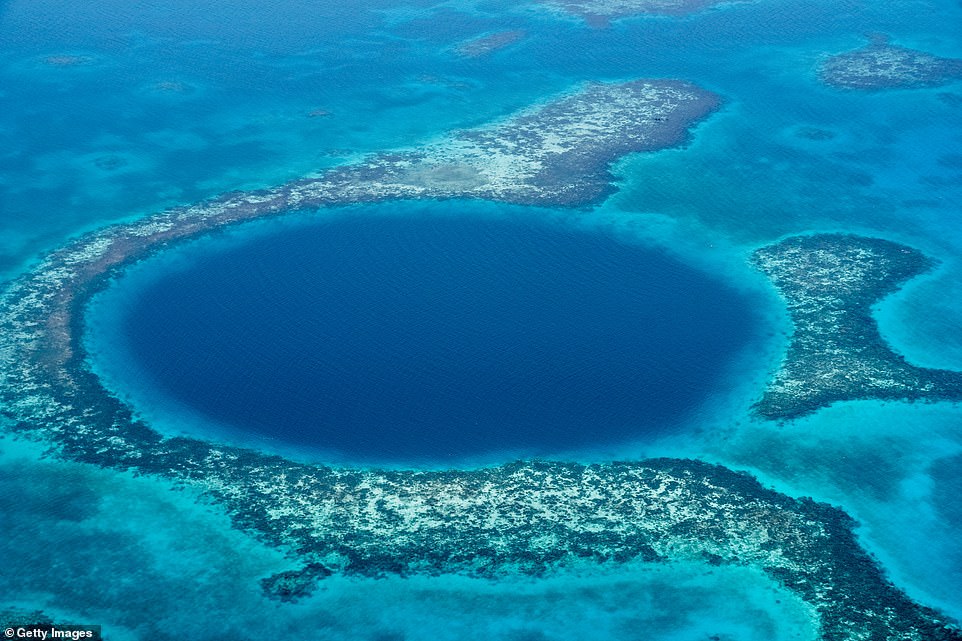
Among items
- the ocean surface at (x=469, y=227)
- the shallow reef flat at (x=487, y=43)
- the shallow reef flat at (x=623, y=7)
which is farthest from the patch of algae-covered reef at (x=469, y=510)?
the shallow reef flat at (x=623, y=7)

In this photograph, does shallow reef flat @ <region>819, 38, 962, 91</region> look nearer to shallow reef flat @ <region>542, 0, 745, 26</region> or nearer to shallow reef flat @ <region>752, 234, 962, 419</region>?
shallow reef flat @ <region>542, 0, 745, 26</region>

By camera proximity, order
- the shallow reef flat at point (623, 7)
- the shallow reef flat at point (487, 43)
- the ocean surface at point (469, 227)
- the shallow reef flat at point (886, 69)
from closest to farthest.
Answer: the ocean surface at point (469, 227) → the shallow reef flat at point (886, 69) → the shallow reef flat at point (487, 43) → the shallow reef flat at point (623, 7)

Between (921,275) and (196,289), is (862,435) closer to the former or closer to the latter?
(921,275)

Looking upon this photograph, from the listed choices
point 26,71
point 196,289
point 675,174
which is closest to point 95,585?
point 196,289

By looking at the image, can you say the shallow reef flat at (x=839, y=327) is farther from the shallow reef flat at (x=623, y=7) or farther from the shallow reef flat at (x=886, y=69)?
the shallow reef flat at (x=623, y=7)

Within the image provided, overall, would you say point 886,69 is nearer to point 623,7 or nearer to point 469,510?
point 623,7

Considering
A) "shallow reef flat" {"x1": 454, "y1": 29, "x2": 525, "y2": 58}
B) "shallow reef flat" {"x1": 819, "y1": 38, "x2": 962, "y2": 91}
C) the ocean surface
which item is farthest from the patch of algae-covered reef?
"shallow reef flat" {"x1": 819, "y1": 38, "x2": 962, "y2": 91}

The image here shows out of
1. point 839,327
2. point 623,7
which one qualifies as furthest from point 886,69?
point 839,327
